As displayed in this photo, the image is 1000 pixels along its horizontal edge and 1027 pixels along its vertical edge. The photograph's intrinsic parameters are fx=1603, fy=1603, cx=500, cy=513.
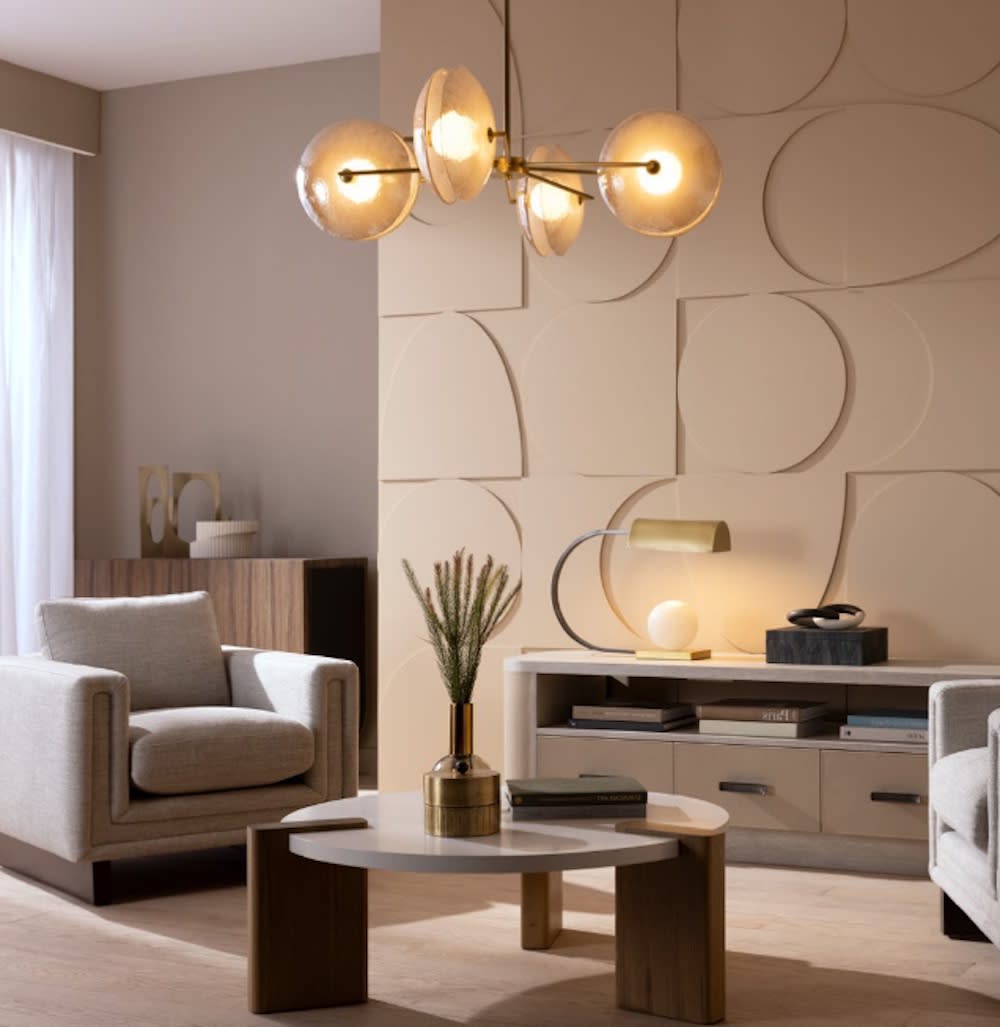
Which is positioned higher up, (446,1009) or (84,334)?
(84,334)

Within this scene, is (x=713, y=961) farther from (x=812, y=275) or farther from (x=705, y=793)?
(x=812, y=275)

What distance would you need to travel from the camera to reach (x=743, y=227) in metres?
4.71

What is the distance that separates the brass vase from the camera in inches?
→ 119

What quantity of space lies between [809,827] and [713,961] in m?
1.39

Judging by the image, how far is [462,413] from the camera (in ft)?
16.7

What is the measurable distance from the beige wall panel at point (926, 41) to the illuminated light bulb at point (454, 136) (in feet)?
6.13

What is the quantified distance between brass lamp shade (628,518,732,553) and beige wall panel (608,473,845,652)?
0.13m

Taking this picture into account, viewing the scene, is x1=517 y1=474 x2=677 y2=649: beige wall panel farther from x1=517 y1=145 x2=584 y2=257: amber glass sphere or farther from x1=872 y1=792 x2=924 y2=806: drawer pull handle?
x1=517 y1=145 x2=584 y2=257: amber glass sphere

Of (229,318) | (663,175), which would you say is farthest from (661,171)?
(229,318)

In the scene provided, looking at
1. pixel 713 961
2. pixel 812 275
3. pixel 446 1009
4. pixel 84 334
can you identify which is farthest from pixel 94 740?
pixel 84 334

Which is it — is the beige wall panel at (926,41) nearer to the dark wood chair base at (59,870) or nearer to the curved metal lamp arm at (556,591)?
the curved metal lamp arm at (556,591)

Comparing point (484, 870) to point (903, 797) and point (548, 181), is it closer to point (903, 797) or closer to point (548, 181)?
point (548, 181)

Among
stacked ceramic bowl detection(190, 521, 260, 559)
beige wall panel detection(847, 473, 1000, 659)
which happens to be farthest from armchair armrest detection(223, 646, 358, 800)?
beige wall panel detection(847, 473, 1000, 659)

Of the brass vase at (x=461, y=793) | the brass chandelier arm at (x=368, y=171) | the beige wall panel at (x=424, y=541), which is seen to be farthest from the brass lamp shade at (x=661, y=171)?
the beige wall panel at (x=424, y=541)
